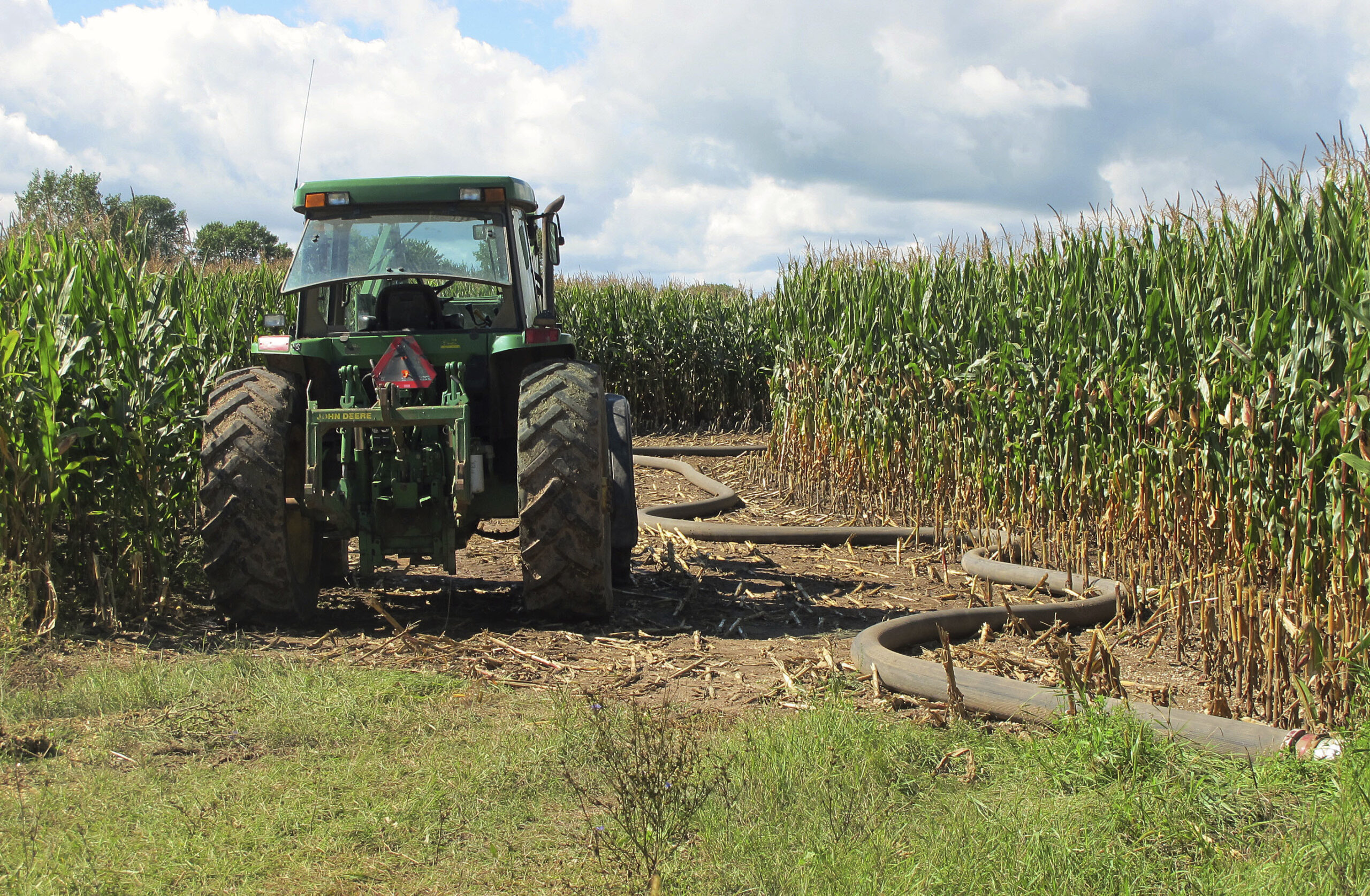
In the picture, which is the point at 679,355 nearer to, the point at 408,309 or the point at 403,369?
the point at 408,309

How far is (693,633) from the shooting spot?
5324mm

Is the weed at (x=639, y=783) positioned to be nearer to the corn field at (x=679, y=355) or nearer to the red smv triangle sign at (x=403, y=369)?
the red smv triangle sign at (x=403, y=369)

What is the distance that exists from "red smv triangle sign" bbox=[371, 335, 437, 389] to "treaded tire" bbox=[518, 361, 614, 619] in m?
0.46

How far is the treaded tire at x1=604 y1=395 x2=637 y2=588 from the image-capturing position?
591 centimetres

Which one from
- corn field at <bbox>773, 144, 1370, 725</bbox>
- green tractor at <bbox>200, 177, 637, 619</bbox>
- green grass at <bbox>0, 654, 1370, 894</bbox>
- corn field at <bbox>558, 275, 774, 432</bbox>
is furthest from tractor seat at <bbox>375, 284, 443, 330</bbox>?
corn field at <bbox>558, 275, 774, 432</bbox>

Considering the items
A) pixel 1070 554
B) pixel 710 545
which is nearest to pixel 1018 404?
pixel 1070 554

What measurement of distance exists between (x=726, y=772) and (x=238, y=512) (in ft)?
9.31

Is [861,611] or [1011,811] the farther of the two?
[861,611]

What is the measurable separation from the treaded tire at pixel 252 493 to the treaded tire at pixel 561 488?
1098 millimetres

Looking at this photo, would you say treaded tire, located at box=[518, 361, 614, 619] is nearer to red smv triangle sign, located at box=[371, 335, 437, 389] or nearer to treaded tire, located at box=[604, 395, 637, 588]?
red smv triangle sign, located at box=[371, 335, 437, 389]

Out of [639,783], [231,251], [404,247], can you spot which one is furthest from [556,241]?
[231,251]

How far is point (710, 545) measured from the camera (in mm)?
7758

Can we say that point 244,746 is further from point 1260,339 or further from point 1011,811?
point 1260,339

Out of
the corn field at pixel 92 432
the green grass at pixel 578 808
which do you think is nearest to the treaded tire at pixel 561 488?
the green grass at pixel 578 808
